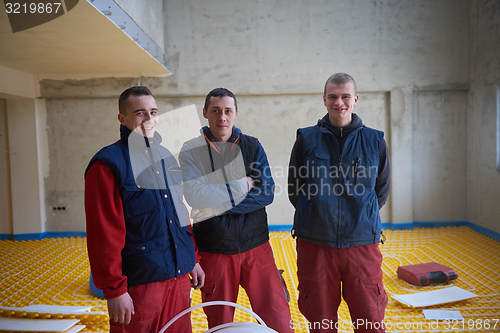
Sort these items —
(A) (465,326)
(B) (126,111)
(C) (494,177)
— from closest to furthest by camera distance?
(B) (126,111) < (A) (465,326) < (C) (494,177)

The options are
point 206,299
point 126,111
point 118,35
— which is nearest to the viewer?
point 126,111

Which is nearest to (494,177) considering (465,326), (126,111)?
(465,326)

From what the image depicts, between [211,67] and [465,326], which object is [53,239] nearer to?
[211,67]

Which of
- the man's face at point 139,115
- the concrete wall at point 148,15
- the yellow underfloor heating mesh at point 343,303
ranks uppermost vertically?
the concrete wall at point 148,15

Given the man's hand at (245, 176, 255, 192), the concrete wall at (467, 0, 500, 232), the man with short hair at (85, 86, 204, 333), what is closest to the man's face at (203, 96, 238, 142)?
the man's hand at (245, 176, 255, 192)

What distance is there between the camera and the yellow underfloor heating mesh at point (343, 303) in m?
3.08

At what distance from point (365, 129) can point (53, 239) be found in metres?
6.69

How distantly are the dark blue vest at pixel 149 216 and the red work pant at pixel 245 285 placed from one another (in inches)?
12.2

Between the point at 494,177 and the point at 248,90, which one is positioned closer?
the point at 494,177

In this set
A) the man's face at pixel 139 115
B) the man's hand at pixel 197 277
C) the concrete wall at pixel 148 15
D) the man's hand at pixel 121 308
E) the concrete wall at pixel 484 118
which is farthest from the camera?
the concrete wall at pixel 484 118

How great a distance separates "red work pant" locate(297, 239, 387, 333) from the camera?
6.82 feet

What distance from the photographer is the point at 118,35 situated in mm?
3998

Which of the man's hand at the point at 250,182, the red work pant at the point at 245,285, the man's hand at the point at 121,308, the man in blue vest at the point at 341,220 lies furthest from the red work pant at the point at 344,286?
the man's hand at the point at 121,308

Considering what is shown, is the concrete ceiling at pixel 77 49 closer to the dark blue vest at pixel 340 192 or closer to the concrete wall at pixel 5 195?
the concrete wall at pixel 5 195
